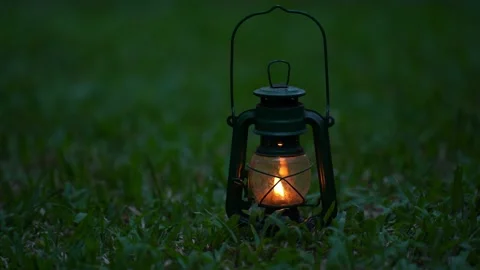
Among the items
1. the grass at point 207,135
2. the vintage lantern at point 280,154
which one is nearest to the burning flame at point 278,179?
the vintage lantern at point 280,154

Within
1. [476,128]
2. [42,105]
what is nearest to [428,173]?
[476,128]

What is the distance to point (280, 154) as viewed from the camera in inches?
131

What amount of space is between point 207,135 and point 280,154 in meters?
2.78

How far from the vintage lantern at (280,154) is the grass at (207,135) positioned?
0.50 ft

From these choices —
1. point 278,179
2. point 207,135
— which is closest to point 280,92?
point 278,179

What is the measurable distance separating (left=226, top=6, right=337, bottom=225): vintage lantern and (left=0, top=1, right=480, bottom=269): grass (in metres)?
0.15

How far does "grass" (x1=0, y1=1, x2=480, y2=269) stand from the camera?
3350 millimetres

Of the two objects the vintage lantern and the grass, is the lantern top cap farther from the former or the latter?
the grass

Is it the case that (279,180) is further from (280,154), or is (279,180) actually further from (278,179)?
(280,154)

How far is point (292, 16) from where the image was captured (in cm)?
1171

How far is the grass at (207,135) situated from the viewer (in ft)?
11.0

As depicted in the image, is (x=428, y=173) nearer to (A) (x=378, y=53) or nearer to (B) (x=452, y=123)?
(B) (x=452, y=123)

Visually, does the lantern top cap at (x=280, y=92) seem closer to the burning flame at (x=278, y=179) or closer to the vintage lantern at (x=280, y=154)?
the vintage lantern at (x=280, y=154)

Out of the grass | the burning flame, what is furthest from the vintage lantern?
the grass
